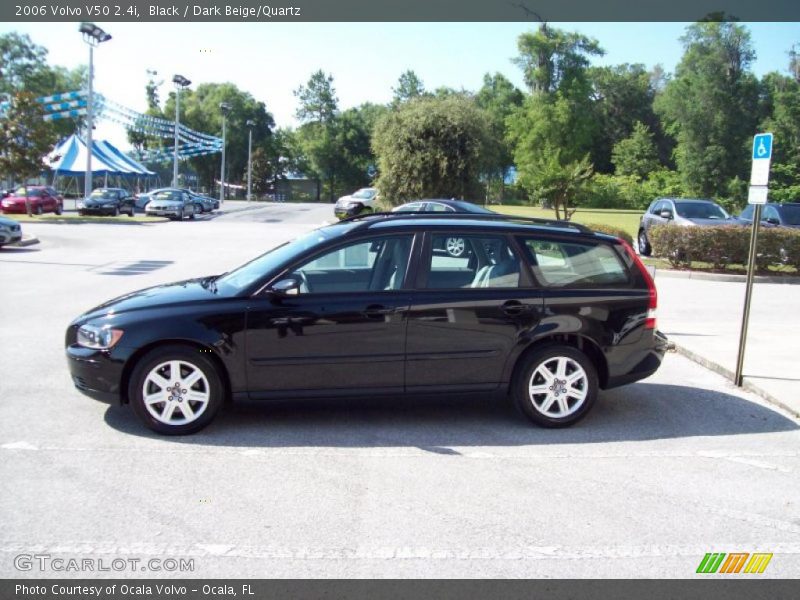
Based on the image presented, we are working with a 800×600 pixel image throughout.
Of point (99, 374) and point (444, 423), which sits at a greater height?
point (99, 374)

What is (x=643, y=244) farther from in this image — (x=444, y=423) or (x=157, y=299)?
(x=157, y=299)

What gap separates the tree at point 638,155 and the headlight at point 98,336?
74608 mm

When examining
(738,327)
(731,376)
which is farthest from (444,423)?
(738,327)

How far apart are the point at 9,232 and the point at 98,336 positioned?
17.4 metres

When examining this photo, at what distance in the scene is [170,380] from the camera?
5570mm

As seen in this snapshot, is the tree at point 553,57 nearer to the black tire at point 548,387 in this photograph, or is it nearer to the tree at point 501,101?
the tree at point 501,101

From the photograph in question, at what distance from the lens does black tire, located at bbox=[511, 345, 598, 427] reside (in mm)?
5984

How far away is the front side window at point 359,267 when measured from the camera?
585cm

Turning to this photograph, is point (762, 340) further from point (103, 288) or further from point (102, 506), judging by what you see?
point (103, 288)

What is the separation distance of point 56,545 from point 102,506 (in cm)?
50

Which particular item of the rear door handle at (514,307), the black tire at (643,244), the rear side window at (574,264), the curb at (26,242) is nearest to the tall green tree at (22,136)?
the curb at (26,242)

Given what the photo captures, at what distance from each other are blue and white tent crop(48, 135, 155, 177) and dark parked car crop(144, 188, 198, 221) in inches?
531

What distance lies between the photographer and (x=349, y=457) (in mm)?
5289
